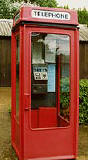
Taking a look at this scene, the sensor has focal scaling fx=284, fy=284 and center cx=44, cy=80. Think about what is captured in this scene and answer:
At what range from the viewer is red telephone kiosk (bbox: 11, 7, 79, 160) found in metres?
4.39

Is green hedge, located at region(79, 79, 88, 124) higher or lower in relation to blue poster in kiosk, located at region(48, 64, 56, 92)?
lower

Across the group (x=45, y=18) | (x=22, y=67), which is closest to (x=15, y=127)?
(x=22, y=67)

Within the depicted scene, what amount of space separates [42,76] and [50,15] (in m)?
1.24

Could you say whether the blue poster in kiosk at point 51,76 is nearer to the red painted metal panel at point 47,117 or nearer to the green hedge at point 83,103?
the red painted metal panel at point 47,117

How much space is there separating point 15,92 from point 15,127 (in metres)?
0.63

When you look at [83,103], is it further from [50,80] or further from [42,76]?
[42,76]

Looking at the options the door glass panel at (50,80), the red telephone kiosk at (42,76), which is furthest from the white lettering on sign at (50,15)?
the door glass panel at (50,80)

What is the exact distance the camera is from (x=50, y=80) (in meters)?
5.39

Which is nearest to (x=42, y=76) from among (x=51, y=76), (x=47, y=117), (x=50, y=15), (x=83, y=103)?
(x=51, y=76)

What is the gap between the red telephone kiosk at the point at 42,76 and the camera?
4.39 metres

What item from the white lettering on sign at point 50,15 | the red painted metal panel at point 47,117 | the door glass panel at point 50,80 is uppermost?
the white lettering on sign at point 50,15

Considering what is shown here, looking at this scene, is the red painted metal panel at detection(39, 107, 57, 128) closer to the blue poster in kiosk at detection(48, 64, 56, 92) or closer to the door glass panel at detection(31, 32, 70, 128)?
the door glass panel at detection(31, 32, 70, 128)

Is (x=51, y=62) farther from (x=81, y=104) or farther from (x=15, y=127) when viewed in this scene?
(x=81, y=104)

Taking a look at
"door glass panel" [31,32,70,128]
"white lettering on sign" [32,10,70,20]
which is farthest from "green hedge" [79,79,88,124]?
"white lettering on sign" [32,10,70,20]
